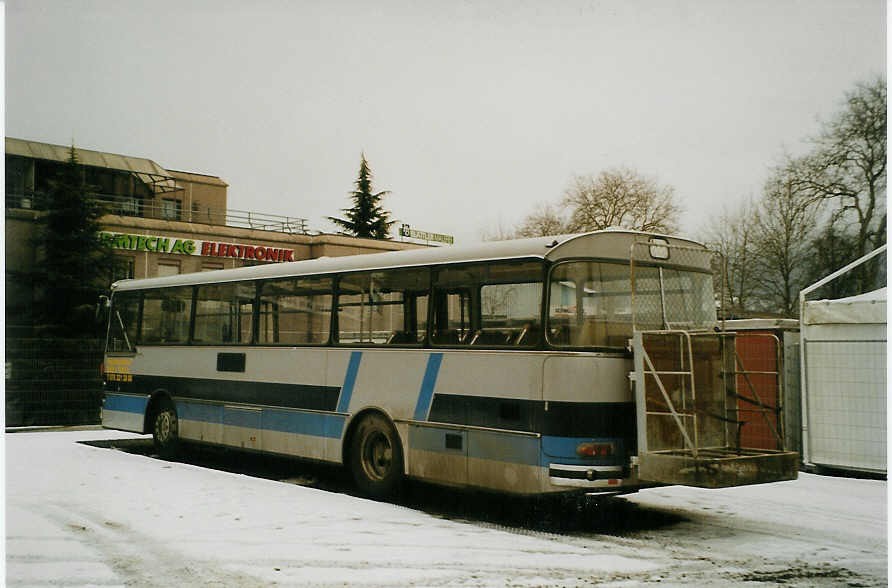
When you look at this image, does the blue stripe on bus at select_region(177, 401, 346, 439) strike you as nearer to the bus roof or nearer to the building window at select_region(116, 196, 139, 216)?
the bus roof

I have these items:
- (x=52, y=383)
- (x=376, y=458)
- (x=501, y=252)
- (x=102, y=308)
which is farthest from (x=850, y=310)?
(x=52, y=383)

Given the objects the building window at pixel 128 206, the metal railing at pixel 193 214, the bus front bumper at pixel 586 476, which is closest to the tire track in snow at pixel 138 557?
the bus front bumper at pixel 586 476

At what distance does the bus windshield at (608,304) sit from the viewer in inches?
318

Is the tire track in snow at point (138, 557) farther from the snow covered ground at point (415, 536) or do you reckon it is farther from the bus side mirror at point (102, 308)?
the bus side mirror at point (102, 308)

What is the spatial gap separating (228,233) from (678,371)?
2564cm

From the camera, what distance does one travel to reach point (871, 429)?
11.8 m

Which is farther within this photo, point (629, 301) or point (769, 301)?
point (769, 301)

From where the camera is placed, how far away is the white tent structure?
38.7ft

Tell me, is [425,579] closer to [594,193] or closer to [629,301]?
[629,301]

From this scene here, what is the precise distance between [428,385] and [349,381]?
4.35 ft

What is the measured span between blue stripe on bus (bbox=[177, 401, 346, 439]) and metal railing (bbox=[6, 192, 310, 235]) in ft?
24.4

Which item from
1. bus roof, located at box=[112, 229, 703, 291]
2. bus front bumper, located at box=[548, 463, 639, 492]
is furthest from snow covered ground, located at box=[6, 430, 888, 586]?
bus roof, located at box=[112, 229, 703, 291]

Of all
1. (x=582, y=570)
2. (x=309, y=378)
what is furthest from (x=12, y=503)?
(x=582, y=570)

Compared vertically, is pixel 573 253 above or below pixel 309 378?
above
